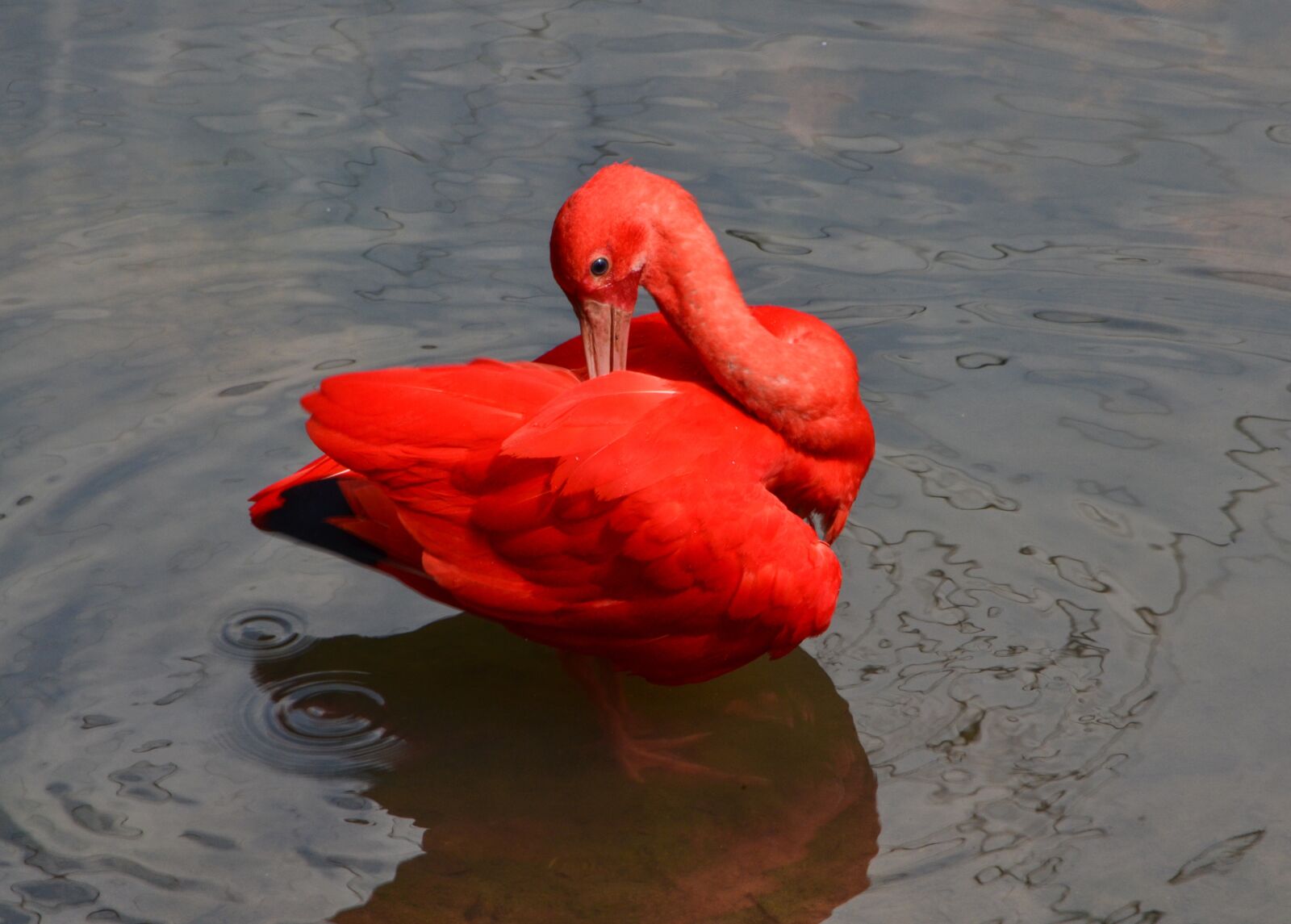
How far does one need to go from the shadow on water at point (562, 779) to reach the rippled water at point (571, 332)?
0.04 ft

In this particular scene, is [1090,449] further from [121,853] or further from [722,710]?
[121,853]

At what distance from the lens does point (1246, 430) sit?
472 centimetres

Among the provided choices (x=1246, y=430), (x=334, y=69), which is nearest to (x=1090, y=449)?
(x=1246, y=430)

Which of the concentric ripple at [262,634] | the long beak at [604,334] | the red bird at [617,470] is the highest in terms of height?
the long beak at [604,334]

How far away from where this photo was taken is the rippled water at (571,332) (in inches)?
136

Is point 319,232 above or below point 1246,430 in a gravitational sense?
above

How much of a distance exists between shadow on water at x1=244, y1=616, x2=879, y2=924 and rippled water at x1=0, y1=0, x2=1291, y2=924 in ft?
0.04

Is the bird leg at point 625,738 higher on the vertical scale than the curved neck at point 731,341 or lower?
lower

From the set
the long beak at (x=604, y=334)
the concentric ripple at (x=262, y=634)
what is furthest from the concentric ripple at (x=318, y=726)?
the long beak at (x=604, y=334)

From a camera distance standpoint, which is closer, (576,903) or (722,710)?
(576,903)

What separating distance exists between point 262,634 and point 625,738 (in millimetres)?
1023

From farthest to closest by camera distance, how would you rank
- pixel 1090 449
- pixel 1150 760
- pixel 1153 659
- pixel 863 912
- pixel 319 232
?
pixel 319 232 < pixel 1090 449 < pixel 1153 659 < pixel 1150 760 < pixel 863 912

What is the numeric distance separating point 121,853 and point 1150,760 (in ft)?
7.83

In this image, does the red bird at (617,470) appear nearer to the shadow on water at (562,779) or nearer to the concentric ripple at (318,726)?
the shadow on water at (562,779)
